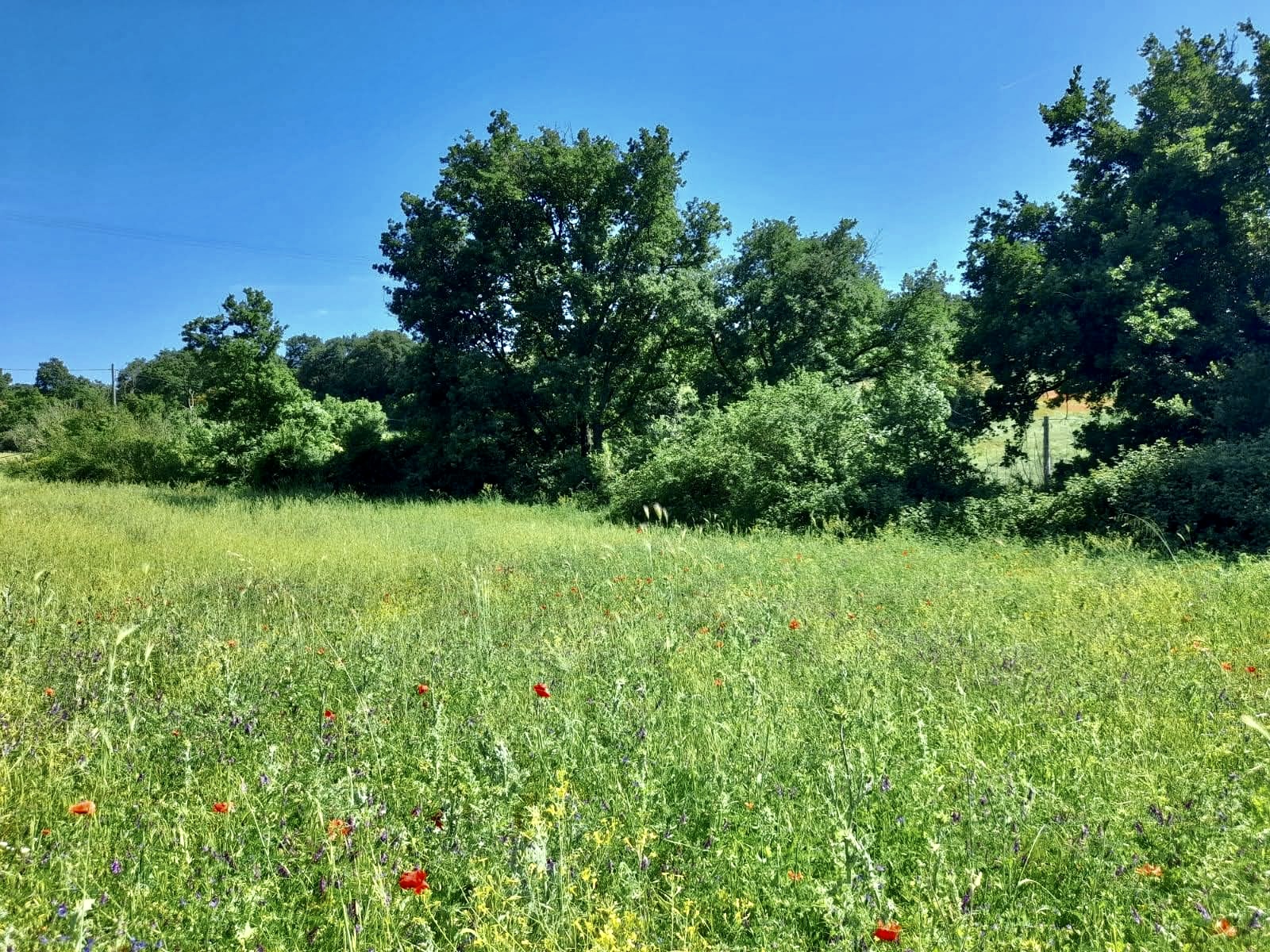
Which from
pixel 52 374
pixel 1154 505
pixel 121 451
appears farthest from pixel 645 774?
pixel 52 374

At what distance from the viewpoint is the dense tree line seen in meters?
11.7

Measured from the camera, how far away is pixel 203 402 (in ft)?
74.5

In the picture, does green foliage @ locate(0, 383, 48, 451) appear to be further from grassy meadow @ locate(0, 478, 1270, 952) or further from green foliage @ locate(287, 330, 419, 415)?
grassy meadow @ locate(0, 478, 1270, 952)

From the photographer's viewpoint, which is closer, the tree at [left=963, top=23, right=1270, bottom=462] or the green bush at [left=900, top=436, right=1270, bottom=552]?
the green bush at [left=900, top=436, right=1270, bottom=552]

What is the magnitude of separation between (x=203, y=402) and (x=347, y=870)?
2509 cm

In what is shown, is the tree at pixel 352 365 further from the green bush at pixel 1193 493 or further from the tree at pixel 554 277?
the green bush at pixel 1193 493

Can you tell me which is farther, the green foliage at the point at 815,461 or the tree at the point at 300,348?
the tree at the point at 300,348

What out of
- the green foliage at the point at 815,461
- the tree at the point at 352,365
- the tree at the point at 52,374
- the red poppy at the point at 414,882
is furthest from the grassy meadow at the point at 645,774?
the tree at the point at 52,374

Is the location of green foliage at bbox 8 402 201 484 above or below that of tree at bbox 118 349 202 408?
below

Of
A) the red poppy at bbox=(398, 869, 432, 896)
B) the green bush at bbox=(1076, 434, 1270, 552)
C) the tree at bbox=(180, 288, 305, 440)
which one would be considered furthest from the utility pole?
the tree at bbox=(180, 288, 305, 440)

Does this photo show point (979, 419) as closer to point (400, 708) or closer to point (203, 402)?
point (400, 708)

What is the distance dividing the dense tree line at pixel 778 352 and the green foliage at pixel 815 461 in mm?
60

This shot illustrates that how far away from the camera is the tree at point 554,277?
1941 centimetres

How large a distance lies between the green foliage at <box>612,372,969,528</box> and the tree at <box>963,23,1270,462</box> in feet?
7.50
